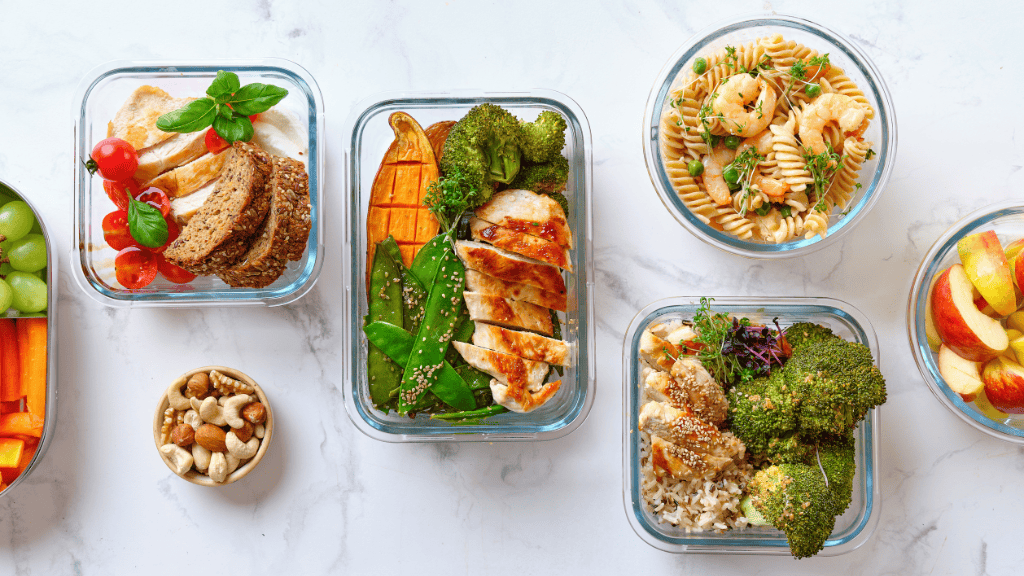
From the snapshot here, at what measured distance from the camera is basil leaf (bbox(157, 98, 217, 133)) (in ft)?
6.84

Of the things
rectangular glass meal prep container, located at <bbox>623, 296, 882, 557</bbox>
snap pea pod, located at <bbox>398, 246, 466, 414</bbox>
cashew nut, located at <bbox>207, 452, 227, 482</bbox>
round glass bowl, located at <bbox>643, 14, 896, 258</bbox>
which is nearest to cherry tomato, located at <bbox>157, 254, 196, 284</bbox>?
cashew nut, located at <bbox>207, 452, 227, 482</bbox>

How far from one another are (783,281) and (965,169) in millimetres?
844

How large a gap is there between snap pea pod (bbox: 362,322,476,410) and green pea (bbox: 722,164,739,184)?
1.17 meters

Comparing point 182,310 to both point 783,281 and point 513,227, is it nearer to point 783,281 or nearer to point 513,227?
point 513,227

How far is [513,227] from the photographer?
2166 millimetres

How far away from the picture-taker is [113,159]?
213 centimetres

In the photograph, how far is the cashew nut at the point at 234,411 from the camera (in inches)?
90.4

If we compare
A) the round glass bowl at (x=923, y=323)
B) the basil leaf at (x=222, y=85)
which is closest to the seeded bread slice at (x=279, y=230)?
the basil leaf at (x=222, y=85)

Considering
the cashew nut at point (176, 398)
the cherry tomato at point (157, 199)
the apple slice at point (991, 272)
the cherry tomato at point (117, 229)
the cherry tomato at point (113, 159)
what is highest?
the cherry tomato at point (113, 159)

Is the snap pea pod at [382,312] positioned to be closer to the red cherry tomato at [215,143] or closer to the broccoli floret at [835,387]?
the red cherry tomato at [215,143]

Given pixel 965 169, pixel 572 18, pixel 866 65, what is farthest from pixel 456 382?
pixel 965 169

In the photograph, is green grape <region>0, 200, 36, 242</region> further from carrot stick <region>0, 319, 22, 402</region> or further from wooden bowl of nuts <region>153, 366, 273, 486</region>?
wooden bowl of nuts <region>153, 366, 273, 486</region>

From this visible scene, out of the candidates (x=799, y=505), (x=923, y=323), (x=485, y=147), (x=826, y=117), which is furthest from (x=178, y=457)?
(x=923, y=323)

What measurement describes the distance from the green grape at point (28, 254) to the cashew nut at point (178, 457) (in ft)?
2.70
